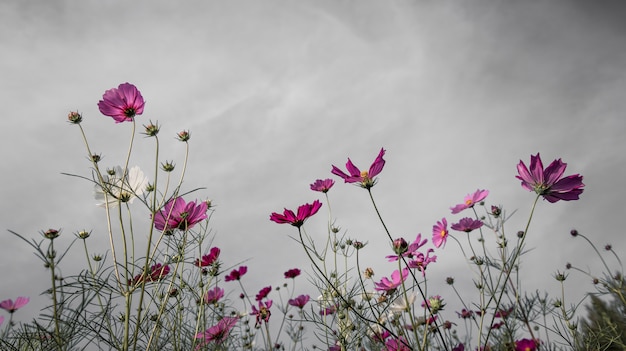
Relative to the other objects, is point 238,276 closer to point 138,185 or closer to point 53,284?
point 138,185

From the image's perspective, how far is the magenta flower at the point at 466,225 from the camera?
1.88m

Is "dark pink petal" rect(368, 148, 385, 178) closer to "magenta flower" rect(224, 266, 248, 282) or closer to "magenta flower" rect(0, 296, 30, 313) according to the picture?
"magenta flower" rect(224, 266, 248, 282)

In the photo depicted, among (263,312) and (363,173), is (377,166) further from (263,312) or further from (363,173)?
(263,312)

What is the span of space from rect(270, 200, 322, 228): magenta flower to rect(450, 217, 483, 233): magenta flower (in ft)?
3.15

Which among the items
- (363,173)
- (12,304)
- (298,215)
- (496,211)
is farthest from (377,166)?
(12,304)

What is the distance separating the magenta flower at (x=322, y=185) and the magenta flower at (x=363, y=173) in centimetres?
69

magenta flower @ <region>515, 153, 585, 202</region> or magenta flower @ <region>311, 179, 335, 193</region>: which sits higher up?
magenta flower @ <region>311, 179, 335, 193</region>

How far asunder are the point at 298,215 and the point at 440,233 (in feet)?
3.93

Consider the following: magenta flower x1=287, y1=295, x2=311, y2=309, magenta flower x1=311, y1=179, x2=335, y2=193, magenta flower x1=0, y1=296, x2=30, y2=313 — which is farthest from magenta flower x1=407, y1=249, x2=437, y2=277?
magenta flower x1=0, y1=296, x2=30, y2=313

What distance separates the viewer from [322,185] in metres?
1.94

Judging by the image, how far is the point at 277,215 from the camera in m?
1.26

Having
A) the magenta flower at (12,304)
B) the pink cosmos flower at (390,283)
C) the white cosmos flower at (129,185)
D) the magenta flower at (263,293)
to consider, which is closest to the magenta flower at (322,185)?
the pink cosmos flower at (390,283)

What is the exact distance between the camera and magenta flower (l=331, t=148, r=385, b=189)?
119cm

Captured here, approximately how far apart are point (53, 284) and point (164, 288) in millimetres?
958
